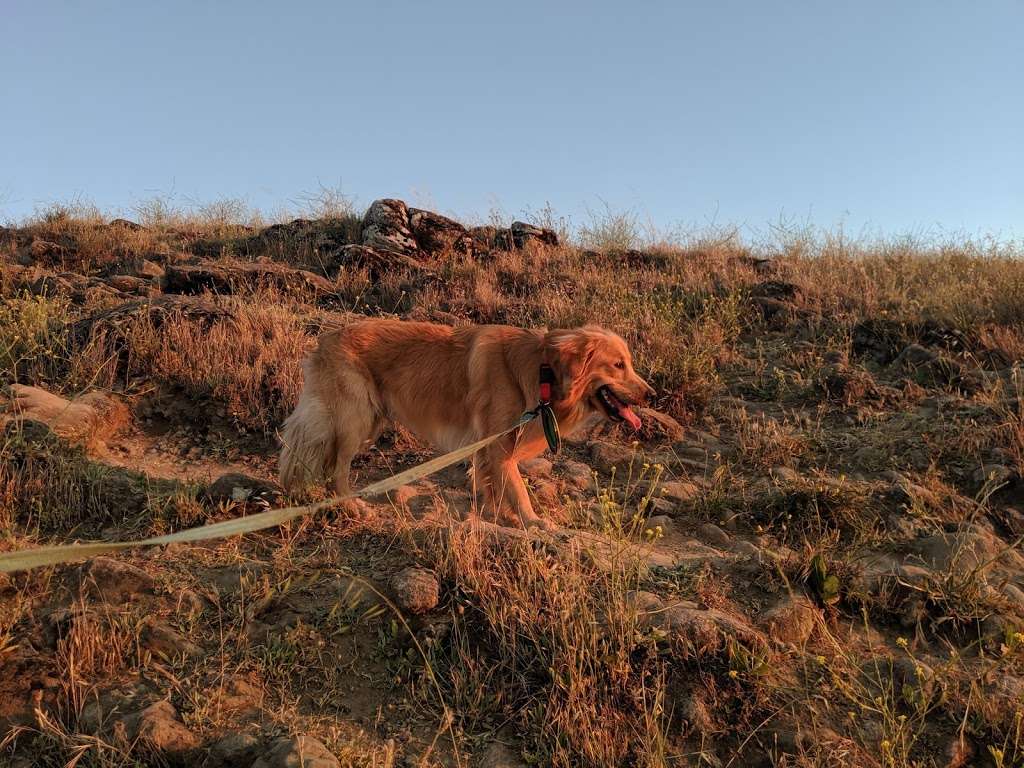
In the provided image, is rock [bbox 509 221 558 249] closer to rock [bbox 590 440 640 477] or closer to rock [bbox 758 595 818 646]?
rock [bbox 590 440 640 477]

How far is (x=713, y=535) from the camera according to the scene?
3.83 metres

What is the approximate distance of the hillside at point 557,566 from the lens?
223 cm

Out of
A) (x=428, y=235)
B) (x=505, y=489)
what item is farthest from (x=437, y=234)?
(x=505, y=489)

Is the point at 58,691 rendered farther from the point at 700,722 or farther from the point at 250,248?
the point at 250,248

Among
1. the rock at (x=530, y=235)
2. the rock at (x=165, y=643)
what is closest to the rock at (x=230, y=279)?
the rock at (x=530, y=235)

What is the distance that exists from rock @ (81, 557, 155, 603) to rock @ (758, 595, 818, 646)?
8.76 ft

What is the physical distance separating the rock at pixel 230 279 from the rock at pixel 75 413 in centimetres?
284

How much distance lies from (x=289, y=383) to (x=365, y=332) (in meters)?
1.14

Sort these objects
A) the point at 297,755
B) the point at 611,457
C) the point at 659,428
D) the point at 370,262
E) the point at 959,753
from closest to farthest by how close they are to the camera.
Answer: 1. the point at 297,755
2. the point at 959,753
3. the point at 611,457
4. the point at 659,428
5. the point at 370,262

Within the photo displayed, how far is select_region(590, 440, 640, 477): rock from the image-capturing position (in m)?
4.95

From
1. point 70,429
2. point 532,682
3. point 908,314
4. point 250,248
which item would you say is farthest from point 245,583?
point 250,248

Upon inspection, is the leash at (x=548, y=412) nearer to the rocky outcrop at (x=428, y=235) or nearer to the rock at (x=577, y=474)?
the rock at (x=577, y=474)

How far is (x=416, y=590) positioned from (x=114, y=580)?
1.31m

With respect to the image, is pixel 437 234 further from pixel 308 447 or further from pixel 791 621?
pixel 791 621
